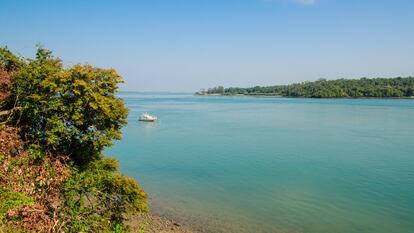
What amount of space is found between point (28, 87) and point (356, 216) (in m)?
17.4

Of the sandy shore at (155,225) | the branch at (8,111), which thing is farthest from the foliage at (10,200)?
the sandy shore at (155,225)

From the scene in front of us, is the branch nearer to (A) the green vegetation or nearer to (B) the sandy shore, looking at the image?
(A) the green vegetation

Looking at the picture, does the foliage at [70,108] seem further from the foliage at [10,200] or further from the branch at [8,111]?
the foliage at [10,200]

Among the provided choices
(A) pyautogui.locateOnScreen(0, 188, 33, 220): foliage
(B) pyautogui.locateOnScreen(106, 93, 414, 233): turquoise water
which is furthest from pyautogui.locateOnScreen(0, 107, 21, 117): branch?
(B) pyautogui.locateOnScreen(106, 93, 414, 233): turquoise water

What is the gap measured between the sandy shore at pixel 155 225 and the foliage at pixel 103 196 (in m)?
2.65

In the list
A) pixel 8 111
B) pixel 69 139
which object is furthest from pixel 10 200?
pixel 8 111

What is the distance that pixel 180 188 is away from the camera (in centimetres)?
2338

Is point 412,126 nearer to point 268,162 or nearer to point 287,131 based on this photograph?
point 287,131

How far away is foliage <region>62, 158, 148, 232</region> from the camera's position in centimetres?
1291

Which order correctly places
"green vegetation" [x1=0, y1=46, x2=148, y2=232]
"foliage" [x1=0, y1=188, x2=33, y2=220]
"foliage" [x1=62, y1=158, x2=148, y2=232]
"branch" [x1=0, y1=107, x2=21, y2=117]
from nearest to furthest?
1. "foliage" [x1=0, y1=188, x2=33, y2=220]
2. "green vegetation" [x1=0, y1=46, x2=148, y2=232]
3. "foliage" [x1=62, y1=158, x2=148, y2=232]
4. "branch" [x1=0, y1=107, x2=21, y2=117]

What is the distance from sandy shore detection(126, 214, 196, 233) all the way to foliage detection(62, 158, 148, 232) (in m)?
2.65

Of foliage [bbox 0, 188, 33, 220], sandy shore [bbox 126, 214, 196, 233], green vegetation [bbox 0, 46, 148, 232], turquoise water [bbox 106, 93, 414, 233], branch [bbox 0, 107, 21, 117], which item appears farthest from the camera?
turquoise water [bbox 106, 93, 414, 233]

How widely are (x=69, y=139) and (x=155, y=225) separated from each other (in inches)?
254

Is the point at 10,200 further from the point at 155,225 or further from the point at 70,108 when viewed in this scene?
the point at 155,225
